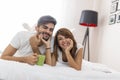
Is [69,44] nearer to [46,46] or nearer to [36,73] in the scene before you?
[46,46]

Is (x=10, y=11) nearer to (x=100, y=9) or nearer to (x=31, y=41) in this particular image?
(x=100, y=9)

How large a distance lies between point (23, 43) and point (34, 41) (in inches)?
3.6

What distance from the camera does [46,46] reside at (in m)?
1.78

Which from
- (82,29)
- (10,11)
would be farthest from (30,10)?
(82,29)

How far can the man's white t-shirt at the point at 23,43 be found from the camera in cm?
175

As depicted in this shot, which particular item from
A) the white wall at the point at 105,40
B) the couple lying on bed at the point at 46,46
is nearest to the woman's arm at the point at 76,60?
the couple lying on bed at the point at 46,46

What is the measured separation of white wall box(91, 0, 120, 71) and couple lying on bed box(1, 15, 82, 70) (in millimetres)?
1328

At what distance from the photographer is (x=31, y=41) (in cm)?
177

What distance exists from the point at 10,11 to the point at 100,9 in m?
1.47

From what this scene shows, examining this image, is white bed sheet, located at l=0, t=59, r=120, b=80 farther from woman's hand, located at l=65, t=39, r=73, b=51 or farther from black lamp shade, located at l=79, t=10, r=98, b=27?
black lamp shade, located at l=79, t=10, r=98, b=27

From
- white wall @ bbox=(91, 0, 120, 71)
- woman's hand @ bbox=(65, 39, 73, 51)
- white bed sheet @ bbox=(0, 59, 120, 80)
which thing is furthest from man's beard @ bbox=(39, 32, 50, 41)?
white wall @ bbox=(91, 0, 120, 71)

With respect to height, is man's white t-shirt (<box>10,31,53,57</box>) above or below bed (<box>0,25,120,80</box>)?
above

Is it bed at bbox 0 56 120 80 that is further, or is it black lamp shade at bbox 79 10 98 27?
black lamp shade at bbox 79 10 98 27

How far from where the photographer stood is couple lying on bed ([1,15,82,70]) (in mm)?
1733
